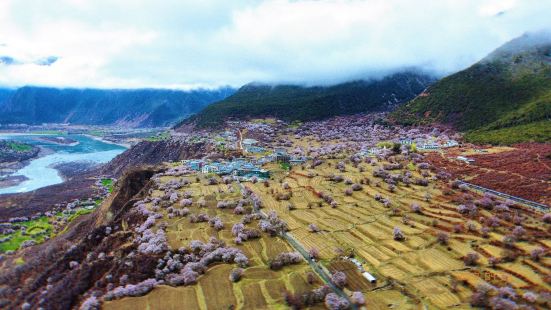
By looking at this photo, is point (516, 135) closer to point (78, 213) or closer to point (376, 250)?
point (376, 250)

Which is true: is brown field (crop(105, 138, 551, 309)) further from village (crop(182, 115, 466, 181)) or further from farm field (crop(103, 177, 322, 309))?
village (crop(182, 115, 466, 181))

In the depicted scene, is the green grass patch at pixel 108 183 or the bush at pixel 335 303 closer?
the bush at pixel 335 303

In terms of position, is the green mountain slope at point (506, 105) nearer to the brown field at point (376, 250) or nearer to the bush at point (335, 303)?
the brown field at point (376, 250)

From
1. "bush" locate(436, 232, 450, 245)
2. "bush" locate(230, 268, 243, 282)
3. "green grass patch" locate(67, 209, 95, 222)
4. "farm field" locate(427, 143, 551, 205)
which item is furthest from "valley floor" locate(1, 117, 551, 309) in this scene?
"green grass patch" locate(67, 209, 95, 222)

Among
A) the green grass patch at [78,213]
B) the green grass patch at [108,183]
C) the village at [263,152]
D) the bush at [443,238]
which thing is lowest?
the green grass patch at [78,213]

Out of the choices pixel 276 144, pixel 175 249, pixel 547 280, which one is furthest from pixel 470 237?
pixel 276 144

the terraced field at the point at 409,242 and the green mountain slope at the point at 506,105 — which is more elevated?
the green mountain slope at the point at 506,105

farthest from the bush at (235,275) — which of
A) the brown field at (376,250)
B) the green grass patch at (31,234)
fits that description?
the green grass patch at (31,234)

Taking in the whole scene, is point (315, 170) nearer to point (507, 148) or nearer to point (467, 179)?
point (467, 179)

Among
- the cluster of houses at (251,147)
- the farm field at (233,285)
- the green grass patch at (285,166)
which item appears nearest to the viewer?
the farm field at (233,285)
